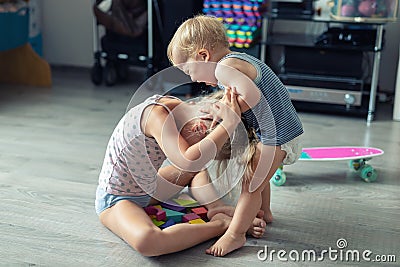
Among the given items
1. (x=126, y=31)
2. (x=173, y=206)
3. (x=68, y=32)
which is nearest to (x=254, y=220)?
(x=173, y=206)

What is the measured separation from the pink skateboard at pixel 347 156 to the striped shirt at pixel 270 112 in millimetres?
429

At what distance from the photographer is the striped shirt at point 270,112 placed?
156 centimetres

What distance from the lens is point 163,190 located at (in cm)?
182

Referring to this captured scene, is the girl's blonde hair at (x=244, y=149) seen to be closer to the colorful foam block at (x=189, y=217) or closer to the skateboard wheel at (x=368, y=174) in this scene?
the colorful foam block at (x=189, y=217)

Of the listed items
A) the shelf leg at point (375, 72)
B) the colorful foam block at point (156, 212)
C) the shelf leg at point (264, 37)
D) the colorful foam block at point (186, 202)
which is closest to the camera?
the colorful foam block at point (156, 212)

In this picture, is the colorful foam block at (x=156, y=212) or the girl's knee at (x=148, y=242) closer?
the girl's knee at (x=148, y=242)

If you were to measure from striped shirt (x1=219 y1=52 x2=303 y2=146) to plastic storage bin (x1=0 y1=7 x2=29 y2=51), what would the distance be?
182 cm

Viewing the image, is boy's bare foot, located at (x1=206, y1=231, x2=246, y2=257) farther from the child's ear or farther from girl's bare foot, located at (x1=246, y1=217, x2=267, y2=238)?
the child's ear

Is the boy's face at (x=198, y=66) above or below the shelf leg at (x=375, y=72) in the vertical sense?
above

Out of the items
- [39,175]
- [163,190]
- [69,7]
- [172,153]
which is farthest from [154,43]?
[172,153]

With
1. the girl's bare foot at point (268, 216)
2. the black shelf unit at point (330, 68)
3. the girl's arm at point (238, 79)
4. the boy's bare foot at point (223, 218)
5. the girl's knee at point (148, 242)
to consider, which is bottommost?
the girl's bare foot at point (268, 216)

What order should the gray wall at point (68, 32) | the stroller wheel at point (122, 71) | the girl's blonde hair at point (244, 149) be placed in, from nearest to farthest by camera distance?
the girl's blonde hair at point (244, 149), the stroller wheel at point (122, 71), the gray wall at point (68, 32)

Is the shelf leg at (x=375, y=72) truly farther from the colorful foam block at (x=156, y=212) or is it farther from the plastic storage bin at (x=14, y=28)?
the plastic storage bin at (x=14, y=28)

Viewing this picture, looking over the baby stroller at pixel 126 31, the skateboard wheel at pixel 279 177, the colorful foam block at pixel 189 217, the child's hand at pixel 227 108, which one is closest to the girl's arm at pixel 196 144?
the child's hand at pixel 227 108
